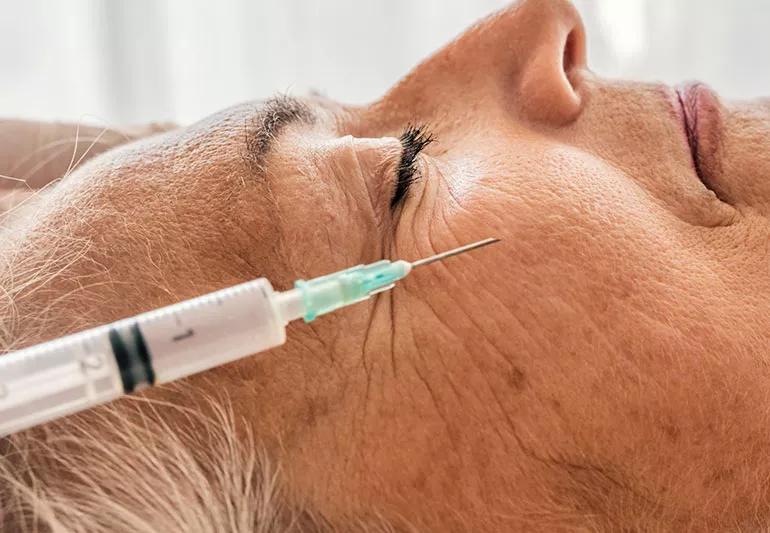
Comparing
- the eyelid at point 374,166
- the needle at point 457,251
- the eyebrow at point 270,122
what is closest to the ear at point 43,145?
the eyebrow at point 270,122

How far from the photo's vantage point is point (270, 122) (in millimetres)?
736

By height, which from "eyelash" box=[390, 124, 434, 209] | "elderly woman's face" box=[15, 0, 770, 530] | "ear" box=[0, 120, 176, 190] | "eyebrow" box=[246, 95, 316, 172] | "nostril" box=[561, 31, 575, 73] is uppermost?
"nostril" box=[561, 31, 575, 73]

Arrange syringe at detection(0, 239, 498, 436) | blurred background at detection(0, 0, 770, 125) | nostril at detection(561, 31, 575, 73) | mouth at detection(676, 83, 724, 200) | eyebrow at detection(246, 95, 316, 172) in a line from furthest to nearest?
1. blurred background at detection(0, 0, 770, 125)
2. nostril at detection(561, 31, 575, 73)
3. mouth at detection(676, 83, 724, 200)
4. eyebrow at detection(246, 95, 316, 172)
5. syringe at detection(0, 239, 498, 436)

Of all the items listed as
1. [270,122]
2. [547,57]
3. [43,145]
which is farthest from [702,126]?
[43,145]

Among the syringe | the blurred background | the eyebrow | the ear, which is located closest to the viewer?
the syringe

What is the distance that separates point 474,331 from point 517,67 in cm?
36

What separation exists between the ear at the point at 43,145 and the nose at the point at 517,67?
563 mm

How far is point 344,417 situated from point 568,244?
0.24 metres

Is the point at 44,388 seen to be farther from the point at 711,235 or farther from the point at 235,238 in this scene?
the point at 711,235

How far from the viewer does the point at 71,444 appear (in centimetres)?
61

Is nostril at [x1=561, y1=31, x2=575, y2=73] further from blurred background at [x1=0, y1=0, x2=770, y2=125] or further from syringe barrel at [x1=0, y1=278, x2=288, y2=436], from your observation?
blurred background at [x1=0, y1=0, x2=770, y2=125]

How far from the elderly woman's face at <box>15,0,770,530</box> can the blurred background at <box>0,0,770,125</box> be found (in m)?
1.34

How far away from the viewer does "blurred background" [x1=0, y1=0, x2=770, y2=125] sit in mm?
1941

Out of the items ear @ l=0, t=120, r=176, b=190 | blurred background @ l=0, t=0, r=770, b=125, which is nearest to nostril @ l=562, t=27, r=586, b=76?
ear @ l=0, t=120, r=176, b=190
